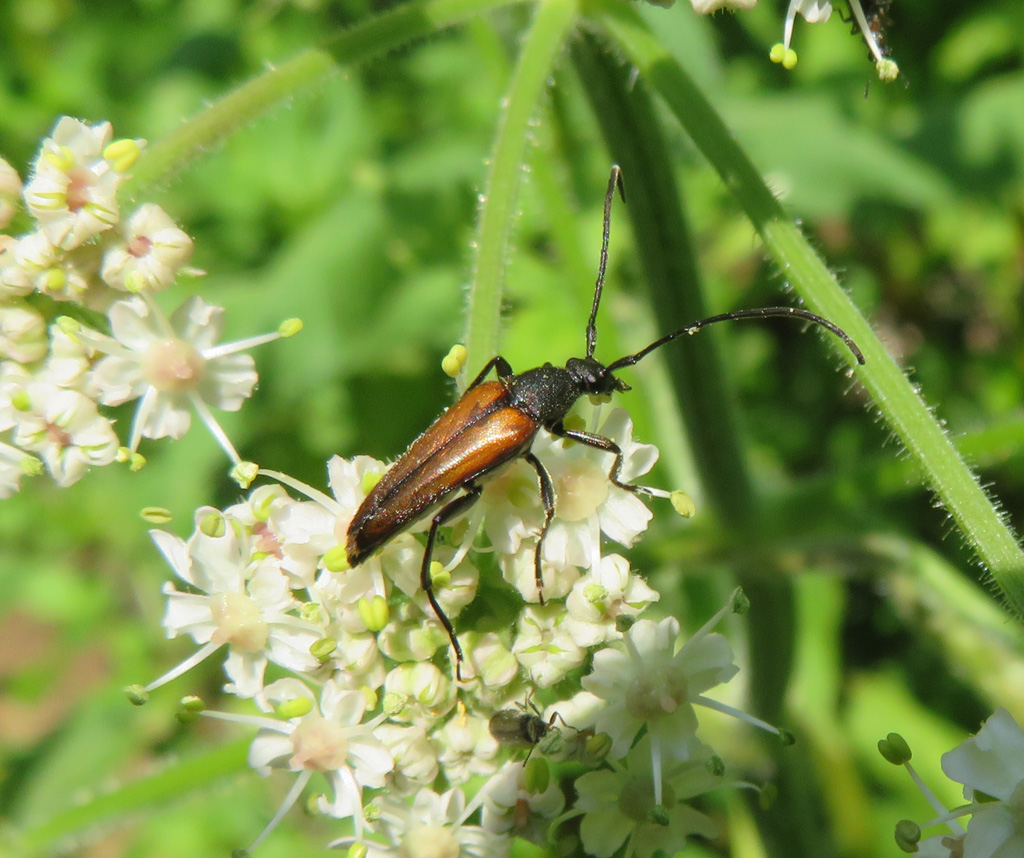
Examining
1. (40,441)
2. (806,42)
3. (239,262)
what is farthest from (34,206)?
(806,42)

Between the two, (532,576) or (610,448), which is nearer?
(532,576)

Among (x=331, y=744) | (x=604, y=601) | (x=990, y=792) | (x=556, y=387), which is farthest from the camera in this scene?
(x=556, y=387)

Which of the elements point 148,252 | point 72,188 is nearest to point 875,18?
point 148,252

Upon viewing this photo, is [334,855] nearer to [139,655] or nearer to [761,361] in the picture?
[139,655]

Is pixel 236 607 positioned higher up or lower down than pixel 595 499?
higher up

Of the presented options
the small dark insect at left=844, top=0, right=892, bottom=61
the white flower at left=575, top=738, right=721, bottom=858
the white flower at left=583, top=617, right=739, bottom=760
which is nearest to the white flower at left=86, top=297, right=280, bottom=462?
the white flower at left=583, top=617, right=739, bottom=760

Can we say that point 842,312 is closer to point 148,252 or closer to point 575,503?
point 575,503
